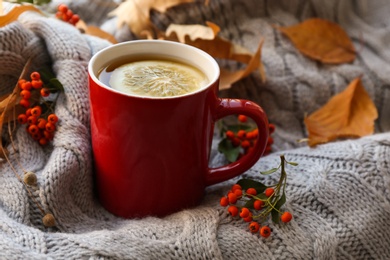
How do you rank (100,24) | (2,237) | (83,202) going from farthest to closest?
(100,24), (83,202), (2,237)

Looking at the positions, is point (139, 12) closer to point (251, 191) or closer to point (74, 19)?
point (74, 19)

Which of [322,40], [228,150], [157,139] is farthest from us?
[322,40]

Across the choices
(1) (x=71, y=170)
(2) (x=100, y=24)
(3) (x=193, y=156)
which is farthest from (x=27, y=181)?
(2) (x=100, y=24)

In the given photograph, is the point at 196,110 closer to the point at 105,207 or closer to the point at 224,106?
the point at 224,106

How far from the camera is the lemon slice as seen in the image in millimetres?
518

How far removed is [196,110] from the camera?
0.51 meters

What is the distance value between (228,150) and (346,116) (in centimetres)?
21

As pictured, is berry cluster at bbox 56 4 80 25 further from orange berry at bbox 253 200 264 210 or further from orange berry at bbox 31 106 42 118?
orange berry at bbox 253 200 264 210

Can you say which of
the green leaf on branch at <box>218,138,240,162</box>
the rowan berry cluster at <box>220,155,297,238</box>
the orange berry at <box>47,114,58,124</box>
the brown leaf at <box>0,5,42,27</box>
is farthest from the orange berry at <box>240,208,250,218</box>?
the brown leaf at <box>0,5,42,27</box>

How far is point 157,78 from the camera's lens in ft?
1.77

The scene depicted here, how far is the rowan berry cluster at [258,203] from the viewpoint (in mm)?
534

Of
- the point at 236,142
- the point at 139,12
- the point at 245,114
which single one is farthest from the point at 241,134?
the point at 139,12

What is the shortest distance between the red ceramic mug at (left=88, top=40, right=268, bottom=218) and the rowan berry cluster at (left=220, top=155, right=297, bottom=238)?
29 millimetres

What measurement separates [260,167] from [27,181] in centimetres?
27
